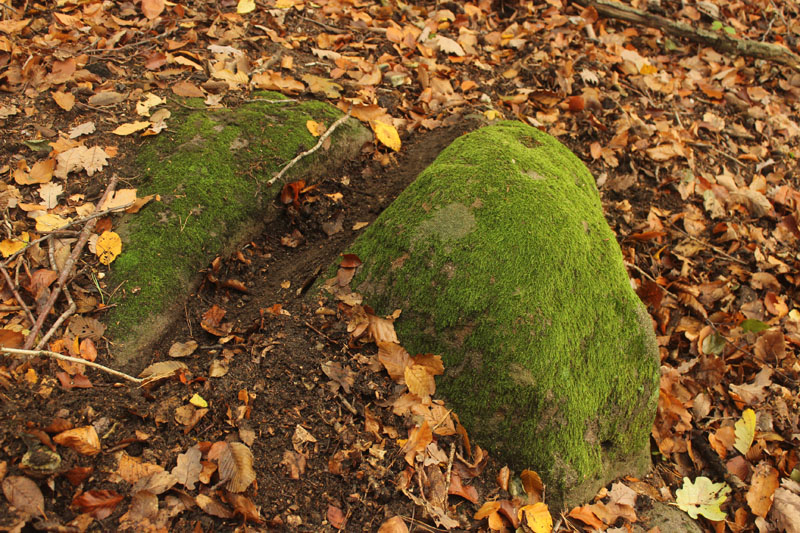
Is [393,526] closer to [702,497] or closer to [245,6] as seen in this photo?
[702,497]

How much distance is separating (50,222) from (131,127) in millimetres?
759

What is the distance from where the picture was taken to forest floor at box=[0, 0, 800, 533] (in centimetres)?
201

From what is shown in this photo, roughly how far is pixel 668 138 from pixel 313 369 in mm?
3565

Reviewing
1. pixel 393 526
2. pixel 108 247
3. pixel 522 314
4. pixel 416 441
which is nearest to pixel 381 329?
pixel 416 441

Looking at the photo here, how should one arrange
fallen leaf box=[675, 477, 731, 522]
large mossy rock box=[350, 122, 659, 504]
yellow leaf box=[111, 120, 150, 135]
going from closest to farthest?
large mossy rock box=[350, 122, 659, 504], fallen leaf box=[675, 477, 731, 522], yellow leaf box=[111, 120, 150, 135]

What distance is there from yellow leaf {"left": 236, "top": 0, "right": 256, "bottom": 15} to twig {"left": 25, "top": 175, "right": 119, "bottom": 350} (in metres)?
2.03

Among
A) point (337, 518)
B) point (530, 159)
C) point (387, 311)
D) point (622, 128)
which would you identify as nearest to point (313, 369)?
point (387, 311)

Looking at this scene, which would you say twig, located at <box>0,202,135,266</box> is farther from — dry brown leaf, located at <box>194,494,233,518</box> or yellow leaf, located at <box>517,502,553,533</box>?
yellow leaf, located at <box>517,502,553,533</box>

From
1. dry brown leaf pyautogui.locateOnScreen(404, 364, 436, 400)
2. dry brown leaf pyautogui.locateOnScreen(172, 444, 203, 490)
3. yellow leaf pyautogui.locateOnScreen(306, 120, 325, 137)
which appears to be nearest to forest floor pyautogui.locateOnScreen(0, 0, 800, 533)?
dry brown leaf pyautogui.locateOnScreen(172, 444, 203, 490)

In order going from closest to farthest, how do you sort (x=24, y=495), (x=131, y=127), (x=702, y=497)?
(x=24, y=495) < (x=702, y=497) < (x=131, y=127)

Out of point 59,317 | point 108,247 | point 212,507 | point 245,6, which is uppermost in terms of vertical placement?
point 245,6

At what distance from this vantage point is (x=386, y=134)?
137 inches

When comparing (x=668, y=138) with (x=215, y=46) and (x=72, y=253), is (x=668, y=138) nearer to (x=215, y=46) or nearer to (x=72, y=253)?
(x=215, y=46)

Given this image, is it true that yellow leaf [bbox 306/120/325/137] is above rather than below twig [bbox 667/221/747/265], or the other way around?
above
